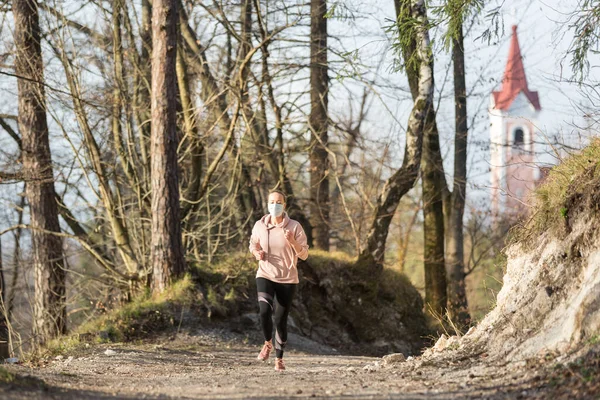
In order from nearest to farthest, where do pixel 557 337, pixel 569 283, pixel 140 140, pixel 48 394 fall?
pixel 48 394 → pixel 557 337 → pixel 569 283 → pixel 140 140

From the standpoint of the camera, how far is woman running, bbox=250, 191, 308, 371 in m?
9.03

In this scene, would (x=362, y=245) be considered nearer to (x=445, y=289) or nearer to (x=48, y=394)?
(x=445, y=289)

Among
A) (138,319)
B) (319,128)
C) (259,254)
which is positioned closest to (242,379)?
(259,254)

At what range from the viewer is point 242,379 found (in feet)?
26.0

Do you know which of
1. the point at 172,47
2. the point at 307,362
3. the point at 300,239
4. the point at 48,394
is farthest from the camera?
the point at 172,47

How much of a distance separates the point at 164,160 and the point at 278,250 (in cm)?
566

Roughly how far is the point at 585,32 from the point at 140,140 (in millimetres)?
9867

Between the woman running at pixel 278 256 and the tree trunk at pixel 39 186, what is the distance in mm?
7562

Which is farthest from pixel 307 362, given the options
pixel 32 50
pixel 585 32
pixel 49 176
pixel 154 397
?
pixel 32 50

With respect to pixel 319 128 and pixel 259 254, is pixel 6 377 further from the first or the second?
pixel 319 128

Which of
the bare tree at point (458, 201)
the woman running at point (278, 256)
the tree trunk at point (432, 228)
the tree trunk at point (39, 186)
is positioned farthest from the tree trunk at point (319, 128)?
the woman running at point (278, 256)

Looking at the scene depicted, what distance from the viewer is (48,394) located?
6152mm

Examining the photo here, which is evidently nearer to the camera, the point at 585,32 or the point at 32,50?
the point at 585,32

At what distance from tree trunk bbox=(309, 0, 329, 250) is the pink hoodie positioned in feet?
25.4
